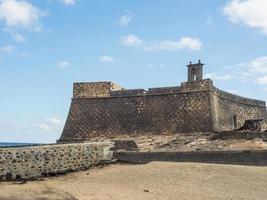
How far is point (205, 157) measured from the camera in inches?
714

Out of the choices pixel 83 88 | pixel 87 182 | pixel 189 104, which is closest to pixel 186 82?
pixel 189 104

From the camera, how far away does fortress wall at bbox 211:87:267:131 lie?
27.3m

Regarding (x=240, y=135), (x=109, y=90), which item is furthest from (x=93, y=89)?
(x=240, y=135)

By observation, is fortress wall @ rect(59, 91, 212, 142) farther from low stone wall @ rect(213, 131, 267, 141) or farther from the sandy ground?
the sandy ground

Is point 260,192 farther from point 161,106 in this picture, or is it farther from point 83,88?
→ point 83,88

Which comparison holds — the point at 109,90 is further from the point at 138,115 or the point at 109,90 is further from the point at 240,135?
the point at 240,135

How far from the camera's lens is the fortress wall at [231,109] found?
27281 millimetres

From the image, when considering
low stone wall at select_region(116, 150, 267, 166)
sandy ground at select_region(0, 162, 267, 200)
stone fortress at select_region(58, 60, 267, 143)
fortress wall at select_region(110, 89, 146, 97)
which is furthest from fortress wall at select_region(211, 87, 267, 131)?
sandy ground at select_region(0, 162, 267, 200)

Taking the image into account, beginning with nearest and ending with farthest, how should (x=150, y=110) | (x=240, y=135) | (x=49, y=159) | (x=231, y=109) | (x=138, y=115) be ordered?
(x=49, y=159), (x=240, y=135), (x=150, y=110), (x=138, y=115), (x=231, y=109)

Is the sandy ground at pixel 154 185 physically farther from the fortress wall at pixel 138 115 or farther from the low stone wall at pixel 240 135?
the fortress wall at pixel 138 115

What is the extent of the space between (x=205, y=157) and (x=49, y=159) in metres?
5.76

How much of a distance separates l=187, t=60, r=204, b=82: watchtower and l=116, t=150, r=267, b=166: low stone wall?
31.8ft

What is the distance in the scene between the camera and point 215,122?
26.4 meters

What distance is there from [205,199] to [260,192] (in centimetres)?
175
